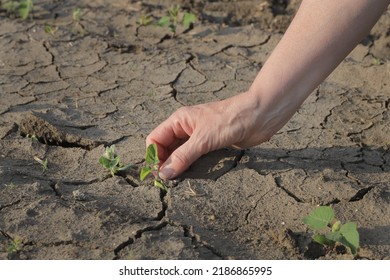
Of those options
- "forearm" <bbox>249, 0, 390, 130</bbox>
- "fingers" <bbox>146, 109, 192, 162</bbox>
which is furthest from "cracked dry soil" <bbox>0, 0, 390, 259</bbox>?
"forearm" <bbox>249, 0, 390, 130</bbox>

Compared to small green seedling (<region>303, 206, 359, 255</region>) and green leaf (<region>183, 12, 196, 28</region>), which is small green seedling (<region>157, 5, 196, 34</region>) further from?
small green seedling (<region>303, 206, 359, 255</region>)

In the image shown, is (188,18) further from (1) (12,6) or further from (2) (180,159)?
(2) (180,159)

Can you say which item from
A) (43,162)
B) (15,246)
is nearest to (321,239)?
(15,246)

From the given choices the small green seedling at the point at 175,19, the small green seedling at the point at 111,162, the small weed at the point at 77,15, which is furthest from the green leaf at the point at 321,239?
the small weed at the point at 77,15

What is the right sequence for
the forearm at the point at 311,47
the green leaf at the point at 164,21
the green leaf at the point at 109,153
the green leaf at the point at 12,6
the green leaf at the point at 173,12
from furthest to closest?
1. the green leaf at the point at 12,6
2. the green leaf at the point at 173,12
3. the green leaf at the point at 164,21
4. the green leaf at the point at 109,153
5. the forearm at the point at 311,47

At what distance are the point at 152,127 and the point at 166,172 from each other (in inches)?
23.5

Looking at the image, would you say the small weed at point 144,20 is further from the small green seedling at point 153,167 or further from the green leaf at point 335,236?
the green leaf at point 335,236

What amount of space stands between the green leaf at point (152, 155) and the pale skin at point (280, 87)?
0.07 metres

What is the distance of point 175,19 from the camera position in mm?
Result: 4570

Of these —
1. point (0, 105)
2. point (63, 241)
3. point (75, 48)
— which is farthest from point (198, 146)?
point (75, 48)

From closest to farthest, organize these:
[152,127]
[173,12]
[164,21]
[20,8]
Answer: [152,127]
[164,21]
[173,12]
[20,8]

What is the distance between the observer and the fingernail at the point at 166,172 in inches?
114

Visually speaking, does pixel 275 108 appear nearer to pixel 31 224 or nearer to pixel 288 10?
pixel 31 224

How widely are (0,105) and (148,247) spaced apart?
1.46 metres
